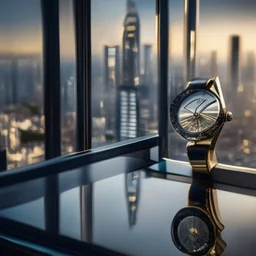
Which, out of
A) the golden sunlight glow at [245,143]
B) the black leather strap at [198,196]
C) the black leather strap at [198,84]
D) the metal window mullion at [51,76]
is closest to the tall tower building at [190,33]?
the golden sunlight glow at [245,143]

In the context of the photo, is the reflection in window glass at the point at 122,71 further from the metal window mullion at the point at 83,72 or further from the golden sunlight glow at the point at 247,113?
the golden sunlight glow at the point at 247,113

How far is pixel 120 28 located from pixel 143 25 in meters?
0.16

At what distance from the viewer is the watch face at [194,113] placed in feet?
5.13

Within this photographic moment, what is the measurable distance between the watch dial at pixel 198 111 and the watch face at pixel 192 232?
508 mm

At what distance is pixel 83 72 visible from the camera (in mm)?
2541

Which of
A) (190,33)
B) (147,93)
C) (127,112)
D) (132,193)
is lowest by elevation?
(132,193)

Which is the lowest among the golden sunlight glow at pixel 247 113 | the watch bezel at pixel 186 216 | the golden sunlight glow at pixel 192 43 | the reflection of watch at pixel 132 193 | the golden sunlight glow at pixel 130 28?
the reflection of watch at pixel 132 193

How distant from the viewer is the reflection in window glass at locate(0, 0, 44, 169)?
203 cm

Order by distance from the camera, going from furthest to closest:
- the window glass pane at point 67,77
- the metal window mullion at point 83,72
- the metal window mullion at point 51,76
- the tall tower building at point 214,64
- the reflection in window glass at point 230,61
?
the metal window mullion at point 83,72 < the window glass pane at point 67,77 < the metal window mullion at point 51,76 < the tall tower building at point 214,64 < the reflection in window glass at point 230,61

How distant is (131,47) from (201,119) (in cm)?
106

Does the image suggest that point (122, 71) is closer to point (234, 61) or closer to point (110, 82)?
point (110, 82)

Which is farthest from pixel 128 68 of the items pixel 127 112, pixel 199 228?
pixel 199 228

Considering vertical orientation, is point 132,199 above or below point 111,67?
below

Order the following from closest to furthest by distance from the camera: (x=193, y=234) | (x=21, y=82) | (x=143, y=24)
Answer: (x=193, y=234), (x=21, y=82), (x=143, y=24)
